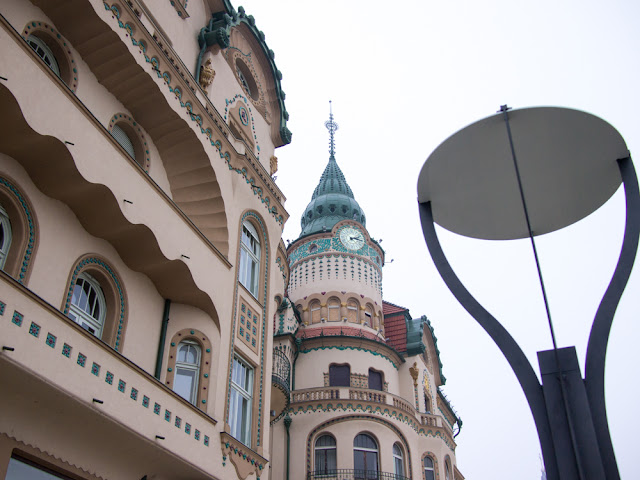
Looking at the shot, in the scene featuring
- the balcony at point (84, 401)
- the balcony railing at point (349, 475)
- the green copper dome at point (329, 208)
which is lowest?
the balcony at point (84, 401)

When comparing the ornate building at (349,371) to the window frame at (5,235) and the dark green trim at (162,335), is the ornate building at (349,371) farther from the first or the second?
the window frame at (5,235)

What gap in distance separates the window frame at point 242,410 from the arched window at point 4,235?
578cm

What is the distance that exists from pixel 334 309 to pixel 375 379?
165 inches

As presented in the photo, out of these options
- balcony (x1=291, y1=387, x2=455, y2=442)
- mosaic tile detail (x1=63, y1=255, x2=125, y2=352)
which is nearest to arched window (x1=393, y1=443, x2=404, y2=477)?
balcony (x1=291, y1=387, x2=455, y2=442)

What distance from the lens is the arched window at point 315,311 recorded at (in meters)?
31.9

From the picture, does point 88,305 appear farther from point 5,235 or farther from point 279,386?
point 279,386

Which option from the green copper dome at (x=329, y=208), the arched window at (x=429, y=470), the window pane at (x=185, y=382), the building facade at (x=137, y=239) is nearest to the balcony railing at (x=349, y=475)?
the arched window at (x=429, y=470)

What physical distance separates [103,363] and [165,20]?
30.5ft

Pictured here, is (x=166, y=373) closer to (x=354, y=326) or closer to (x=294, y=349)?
(x=294, y=349)

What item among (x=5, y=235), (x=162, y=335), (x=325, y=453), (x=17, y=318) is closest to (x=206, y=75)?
(x=162, y=335)

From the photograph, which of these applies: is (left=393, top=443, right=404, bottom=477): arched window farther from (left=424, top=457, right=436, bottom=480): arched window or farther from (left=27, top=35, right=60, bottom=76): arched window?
(left=27, top=35, right=60, bottom=76): arched window

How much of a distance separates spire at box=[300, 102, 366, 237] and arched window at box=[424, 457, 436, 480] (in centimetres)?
1210

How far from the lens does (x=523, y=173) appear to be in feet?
24.1

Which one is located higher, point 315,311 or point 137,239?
point 315,311
